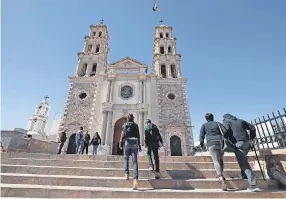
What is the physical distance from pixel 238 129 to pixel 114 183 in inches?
137

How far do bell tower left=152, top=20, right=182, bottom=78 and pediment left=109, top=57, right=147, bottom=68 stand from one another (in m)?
2.47

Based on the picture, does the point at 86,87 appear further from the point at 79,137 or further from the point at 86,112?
the point at 79,137

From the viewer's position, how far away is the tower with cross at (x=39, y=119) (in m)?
37.0

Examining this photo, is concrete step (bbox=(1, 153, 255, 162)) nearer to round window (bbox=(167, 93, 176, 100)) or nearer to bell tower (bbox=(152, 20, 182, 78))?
round window (bbox=(167, 93, 176, 100))

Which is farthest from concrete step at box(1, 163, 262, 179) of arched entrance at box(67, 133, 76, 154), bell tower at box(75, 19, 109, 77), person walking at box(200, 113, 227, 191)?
bell tower at box(75, 19, 109, 77)

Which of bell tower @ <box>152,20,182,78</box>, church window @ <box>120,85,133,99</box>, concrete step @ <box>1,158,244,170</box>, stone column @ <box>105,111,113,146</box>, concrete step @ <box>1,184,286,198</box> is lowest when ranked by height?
concrete step @ <box>1,184,286,198</box>

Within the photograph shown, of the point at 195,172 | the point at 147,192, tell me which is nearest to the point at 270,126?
the point at 195,172

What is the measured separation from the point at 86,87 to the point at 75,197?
17723 millimetres

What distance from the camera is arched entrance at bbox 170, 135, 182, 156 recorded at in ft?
54.6

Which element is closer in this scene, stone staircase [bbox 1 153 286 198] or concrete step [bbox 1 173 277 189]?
stone staircase [bbox 1 153 286 198]

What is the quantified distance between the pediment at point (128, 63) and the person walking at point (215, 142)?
18168mm

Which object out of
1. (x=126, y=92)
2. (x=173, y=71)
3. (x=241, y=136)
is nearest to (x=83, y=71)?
(x=126, y=92)

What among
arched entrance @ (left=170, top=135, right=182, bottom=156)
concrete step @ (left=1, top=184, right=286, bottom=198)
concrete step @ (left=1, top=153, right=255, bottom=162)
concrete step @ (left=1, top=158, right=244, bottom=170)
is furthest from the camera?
arched entrance @ (left=170, top=135, right=182, bottom=156)

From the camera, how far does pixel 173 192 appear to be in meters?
3.63
